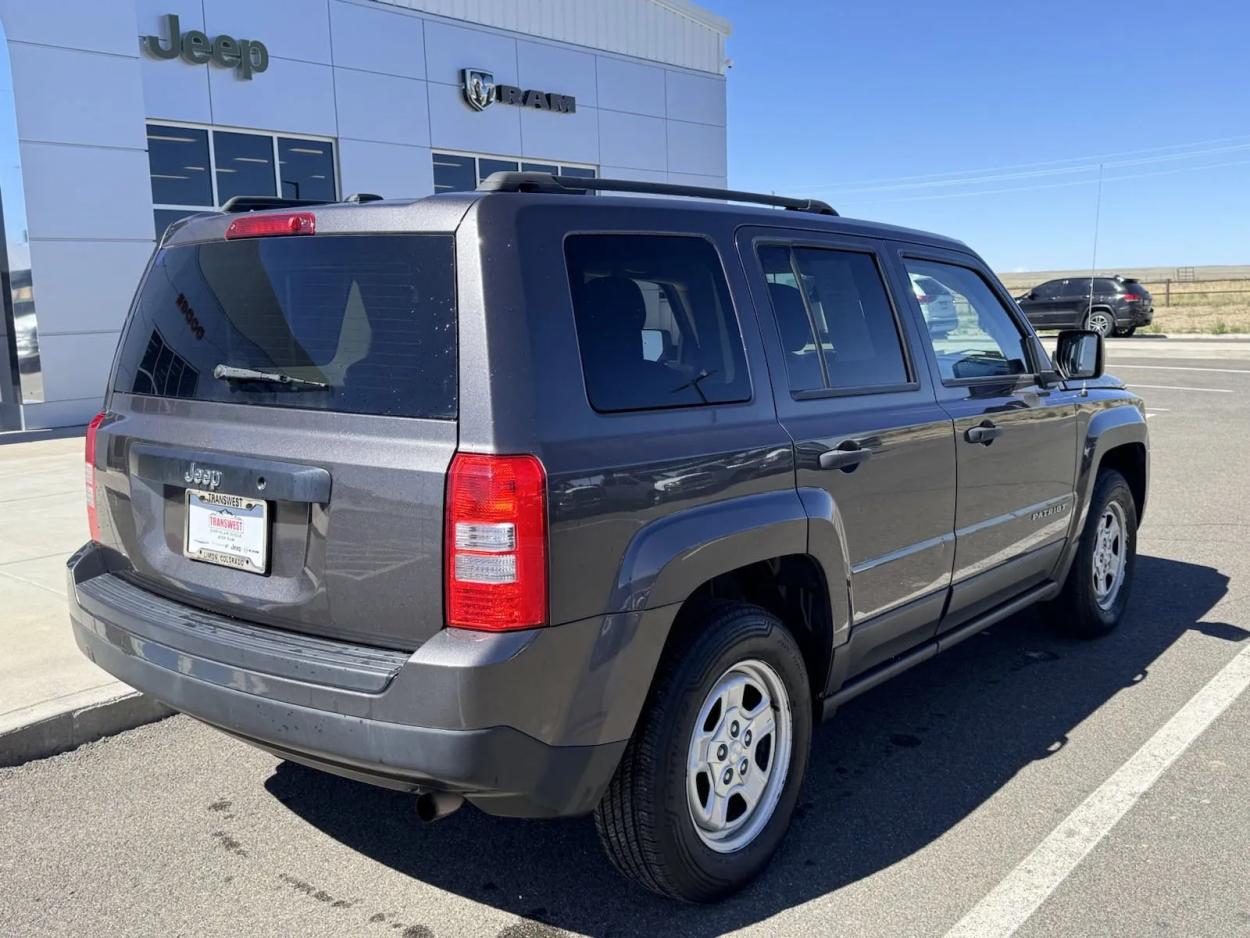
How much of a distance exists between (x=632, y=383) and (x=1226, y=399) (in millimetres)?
15163

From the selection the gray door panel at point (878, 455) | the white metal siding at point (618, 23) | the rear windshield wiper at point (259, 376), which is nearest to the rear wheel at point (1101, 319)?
the white metal siding at point (618, 23)

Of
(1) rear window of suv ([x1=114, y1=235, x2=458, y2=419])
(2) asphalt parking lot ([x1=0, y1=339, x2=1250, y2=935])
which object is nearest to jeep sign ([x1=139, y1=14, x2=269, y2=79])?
(2) asphalt parking lot ([x1=0, y1=339, x2=1250, y2=935])

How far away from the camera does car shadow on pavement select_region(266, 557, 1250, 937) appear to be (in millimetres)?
3031

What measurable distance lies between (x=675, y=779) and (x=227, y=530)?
4.44ft

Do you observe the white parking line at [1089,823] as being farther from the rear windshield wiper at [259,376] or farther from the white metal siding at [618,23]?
the white metal siding at [618,23]

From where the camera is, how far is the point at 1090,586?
16.8ft

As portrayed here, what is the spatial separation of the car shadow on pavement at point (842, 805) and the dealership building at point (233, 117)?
10998 mm

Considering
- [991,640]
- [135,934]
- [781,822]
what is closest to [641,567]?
[781,822]

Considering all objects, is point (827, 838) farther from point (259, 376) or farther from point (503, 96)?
point (503, 96)

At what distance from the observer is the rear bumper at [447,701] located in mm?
2418

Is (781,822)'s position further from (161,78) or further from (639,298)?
(161,78)

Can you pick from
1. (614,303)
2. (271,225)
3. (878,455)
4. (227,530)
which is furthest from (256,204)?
(878,455)

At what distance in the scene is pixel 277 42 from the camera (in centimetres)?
1452

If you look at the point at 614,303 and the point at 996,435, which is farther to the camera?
the point at 996,435
